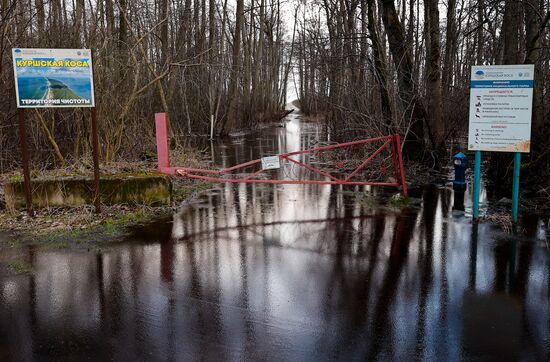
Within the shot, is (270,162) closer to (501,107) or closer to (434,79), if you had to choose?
(501,107)

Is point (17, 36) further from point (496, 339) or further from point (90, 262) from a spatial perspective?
point (496, 339)

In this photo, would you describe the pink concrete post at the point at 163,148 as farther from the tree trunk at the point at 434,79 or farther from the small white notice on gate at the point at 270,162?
the tree trunk at the point at 434,79

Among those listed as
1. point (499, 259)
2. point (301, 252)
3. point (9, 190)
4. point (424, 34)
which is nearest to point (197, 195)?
point (9, 190)

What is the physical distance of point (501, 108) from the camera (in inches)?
320

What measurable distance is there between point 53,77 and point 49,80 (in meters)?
0.08

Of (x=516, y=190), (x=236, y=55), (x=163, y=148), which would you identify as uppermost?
(x=236, y=55)

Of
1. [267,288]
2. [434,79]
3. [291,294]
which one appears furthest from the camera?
[434,79]

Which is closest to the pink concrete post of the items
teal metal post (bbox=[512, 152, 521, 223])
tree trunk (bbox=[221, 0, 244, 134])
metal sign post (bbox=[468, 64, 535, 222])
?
Result: metal sign post (bbox=[468, 64, 535, 222])

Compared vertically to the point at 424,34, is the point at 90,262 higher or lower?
lower

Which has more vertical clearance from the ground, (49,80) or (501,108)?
(49,80)

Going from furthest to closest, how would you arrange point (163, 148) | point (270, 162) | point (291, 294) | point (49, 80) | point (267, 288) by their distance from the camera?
1. point (163, 148)
2. point (270, 162)
3. point (49, 80)
4. point (267, 288)
5. point (291, 294)

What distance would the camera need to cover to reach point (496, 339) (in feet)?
14.6

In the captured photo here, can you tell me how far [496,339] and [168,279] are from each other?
3.49 meters

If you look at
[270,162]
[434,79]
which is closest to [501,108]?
[270,162]
